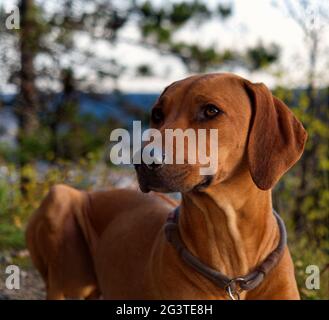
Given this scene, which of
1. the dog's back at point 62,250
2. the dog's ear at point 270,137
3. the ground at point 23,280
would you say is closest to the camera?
the dog's ear at point 270,137

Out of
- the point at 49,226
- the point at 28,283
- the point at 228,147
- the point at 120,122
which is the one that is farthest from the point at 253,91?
the point at 120,122

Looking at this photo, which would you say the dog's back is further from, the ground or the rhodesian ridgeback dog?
the rhodesian ridgeback dog

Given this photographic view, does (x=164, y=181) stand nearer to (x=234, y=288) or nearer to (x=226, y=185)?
(x=226, y=185)

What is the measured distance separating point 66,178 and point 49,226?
340 centimetres

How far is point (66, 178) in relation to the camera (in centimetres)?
802

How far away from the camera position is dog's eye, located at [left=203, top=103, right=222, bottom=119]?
3086 mm

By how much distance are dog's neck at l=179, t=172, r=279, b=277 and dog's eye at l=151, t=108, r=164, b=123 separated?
1.32 feet

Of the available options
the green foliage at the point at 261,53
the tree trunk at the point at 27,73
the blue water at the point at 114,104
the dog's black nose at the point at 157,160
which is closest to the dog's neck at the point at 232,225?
the dog's black nose at the point at 157,160

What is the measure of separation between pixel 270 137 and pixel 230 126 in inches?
9.2

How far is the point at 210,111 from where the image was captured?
309 centimetres

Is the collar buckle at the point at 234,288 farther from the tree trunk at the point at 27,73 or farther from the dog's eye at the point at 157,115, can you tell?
the tree trunk at the point at 27,73

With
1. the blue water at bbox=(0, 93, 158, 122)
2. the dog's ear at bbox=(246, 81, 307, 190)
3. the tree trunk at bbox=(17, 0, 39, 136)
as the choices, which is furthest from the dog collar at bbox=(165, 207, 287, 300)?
the blue water at bbox=(0, 93, 158, 122)

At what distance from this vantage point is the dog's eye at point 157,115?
3.29 meters
